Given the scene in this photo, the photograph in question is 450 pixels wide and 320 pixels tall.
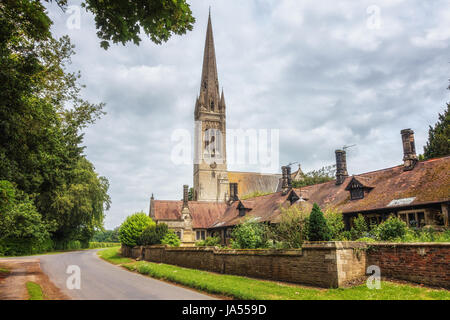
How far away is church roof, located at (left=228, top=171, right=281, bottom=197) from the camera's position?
78.4 metres

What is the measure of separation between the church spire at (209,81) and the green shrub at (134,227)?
47.9 m

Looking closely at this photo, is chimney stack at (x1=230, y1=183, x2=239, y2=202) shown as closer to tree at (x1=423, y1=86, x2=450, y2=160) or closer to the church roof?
tree at (x1=423, y1=86, x2=450, y2=160)

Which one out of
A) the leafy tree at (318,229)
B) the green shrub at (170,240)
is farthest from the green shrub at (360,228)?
the green shrub at (170,240)

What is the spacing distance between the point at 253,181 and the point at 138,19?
73.7 meters

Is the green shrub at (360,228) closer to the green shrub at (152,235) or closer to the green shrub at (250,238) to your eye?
the green shrub at (250,238)

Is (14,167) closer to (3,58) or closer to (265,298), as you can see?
(3,58)

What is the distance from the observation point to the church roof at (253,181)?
257 feet

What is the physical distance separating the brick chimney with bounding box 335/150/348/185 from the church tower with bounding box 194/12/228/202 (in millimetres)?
41755

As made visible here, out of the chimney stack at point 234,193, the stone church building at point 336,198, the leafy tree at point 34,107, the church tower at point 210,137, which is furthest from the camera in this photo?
the church tower at point 210,137

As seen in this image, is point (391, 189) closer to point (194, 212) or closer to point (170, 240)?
point (170, 240)

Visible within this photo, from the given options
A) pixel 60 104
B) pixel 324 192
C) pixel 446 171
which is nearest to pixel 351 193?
pixel 324 192

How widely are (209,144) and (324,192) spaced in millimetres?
49830
